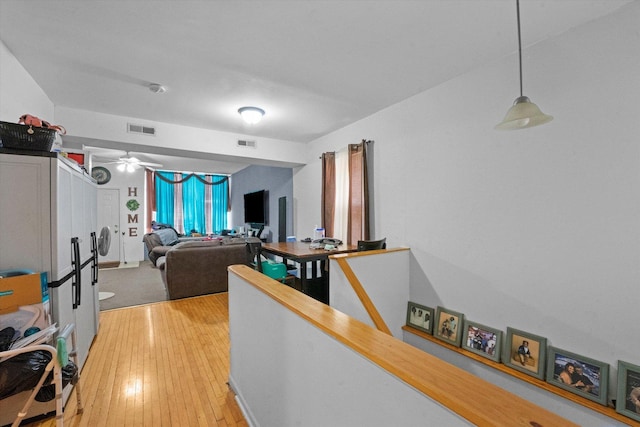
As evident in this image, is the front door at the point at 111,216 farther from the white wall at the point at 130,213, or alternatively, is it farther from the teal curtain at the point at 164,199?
the teal curtain at the point at 164,199

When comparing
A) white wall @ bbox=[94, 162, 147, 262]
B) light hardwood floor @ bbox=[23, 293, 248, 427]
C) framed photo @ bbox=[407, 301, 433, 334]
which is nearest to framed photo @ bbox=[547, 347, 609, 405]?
framed photo @ bbox=[407, 301, 433, 334]

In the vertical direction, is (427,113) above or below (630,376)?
above

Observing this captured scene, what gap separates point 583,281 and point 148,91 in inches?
161

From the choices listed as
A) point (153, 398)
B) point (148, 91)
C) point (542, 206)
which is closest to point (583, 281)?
point (542, 206)

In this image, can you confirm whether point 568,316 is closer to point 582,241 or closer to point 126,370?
point 582,241

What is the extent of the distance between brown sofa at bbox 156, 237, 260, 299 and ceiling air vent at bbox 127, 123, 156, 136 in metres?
1.67

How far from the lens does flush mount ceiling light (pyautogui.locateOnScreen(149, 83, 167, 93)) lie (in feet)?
8.72

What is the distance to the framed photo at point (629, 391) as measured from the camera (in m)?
1.62

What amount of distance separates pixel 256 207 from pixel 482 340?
17.9 ft

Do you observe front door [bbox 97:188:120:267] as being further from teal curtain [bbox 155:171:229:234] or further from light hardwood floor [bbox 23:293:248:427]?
light hardwood floor [bbox 23:293:248:427]

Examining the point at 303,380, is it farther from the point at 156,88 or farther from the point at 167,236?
the point at 167,236

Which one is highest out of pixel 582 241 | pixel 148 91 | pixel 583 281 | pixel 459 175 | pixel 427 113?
pixel 148 91

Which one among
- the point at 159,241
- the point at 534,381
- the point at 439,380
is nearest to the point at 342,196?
the point at 534,381

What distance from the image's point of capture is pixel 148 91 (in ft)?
9.19
